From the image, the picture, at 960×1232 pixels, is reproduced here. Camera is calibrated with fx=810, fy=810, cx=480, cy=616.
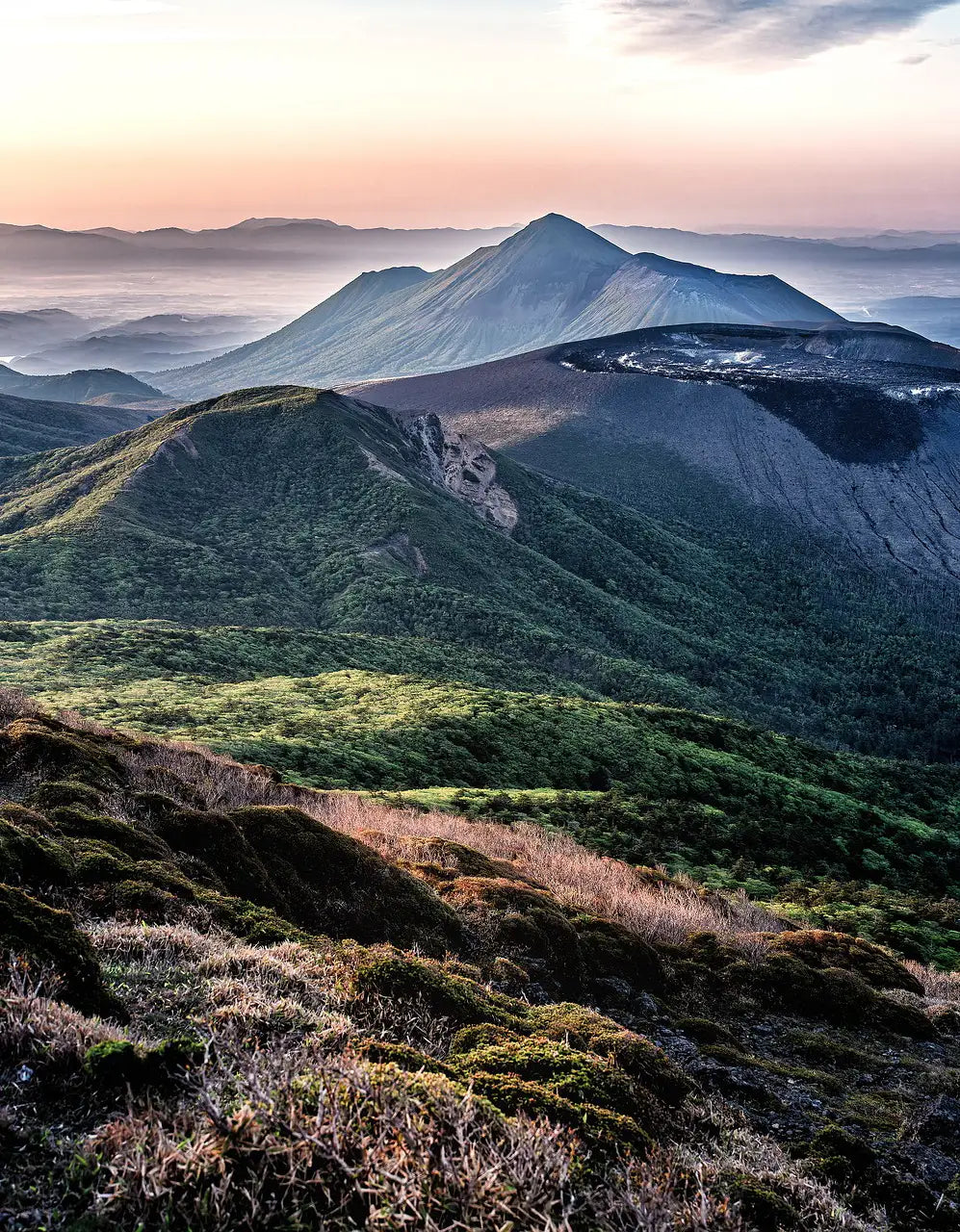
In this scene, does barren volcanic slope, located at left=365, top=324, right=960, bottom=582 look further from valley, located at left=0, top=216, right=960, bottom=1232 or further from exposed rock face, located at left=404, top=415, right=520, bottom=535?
valley, located at left=0, top=216, right=960, bottom=1232

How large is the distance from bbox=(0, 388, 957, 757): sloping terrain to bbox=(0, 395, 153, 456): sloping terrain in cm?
2336

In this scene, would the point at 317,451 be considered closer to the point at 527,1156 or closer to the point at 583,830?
the point at 583,830

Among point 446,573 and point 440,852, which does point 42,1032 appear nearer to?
point 440,852

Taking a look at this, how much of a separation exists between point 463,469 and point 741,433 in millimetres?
53938

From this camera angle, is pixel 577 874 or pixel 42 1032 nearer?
pixel 42 1032

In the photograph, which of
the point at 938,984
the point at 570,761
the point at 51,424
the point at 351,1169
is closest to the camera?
the point at 351,1169

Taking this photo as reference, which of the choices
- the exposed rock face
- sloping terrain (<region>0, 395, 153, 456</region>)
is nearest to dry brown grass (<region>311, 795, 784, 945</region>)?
the exposed rock face

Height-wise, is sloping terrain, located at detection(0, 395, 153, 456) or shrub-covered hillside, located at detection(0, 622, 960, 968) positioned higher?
Result: sloping terrain, located at detection(0, 395, 153, 456)

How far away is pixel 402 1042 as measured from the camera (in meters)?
4.92

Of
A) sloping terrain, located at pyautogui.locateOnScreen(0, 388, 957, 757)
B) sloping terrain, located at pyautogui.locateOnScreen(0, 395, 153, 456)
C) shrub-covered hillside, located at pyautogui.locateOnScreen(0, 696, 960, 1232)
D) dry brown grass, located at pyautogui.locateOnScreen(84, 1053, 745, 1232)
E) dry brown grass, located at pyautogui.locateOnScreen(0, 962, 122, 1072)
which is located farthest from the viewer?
sloping terrain, located at pyautogui.locateOnScreen(0, 395, 153, 456)

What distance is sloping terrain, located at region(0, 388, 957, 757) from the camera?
44625 mm

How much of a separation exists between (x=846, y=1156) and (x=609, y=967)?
11.4ft

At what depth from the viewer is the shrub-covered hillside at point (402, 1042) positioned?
3.07m

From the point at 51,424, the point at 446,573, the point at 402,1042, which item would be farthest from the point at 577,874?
the point at 51,424
